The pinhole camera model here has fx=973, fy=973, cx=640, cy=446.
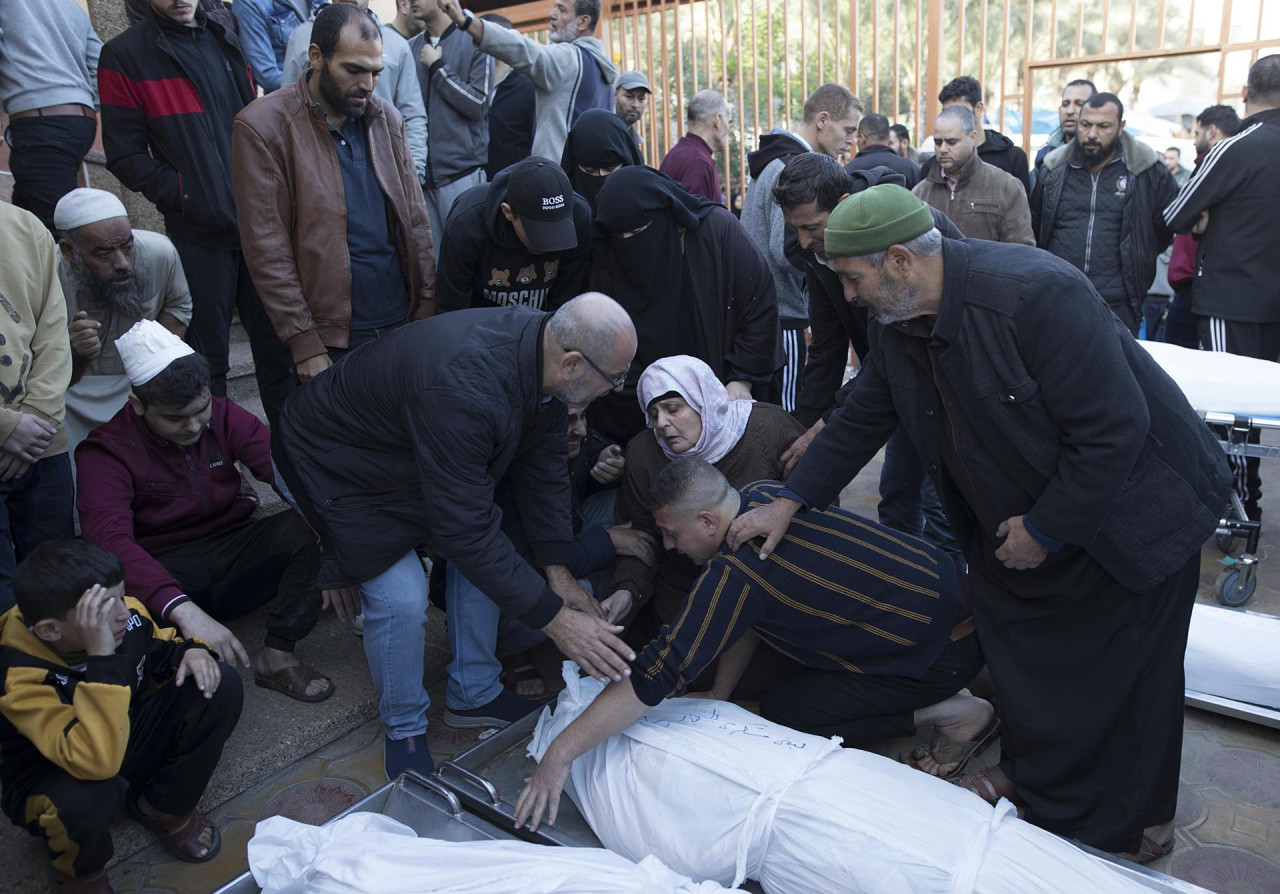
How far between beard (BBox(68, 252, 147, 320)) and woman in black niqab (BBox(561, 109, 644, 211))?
62.0 inches

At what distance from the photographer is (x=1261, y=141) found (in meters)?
A: 4.34

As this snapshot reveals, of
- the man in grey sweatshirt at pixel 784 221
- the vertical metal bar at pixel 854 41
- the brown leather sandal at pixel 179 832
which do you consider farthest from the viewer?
the vertical metal bar at pixel 854 41

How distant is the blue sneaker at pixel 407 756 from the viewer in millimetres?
2736

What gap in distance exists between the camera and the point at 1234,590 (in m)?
3.66

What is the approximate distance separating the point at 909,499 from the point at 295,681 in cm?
237

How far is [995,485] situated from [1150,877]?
854 millimetres

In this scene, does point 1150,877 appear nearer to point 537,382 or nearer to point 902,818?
point 902,818

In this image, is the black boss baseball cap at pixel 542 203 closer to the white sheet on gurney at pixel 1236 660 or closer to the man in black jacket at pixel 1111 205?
the white sheet on gurney at pixel 1236 660

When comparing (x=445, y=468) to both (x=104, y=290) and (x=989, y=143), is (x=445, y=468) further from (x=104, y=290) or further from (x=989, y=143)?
(x=989, y=143)

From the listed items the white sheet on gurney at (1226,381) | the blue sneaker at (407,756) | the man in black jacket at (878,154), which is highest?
the man in black jacket at (878,154)

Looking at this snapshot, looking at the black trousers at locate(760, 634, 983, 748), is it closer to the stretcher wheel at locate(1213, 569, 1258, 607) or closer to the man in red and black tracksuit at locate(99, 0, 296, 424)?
the stretcher wheel at locate(1213, 569, 1258, 607)

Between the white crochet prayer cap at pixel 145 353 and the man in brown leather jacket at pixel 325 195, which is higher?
the man in brown leather jacket at pixel 325 195

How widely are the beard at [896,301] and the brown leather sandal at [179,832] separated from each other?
2122mm

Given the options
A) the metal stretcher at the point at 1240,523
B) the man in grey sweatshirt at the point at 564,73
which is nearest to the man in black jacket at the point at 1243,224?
the metal stretcher at the point at 1240,523
